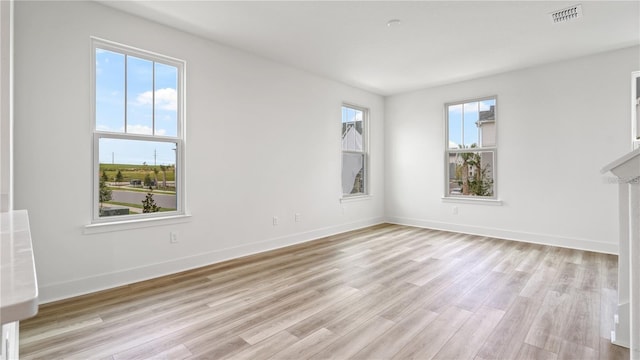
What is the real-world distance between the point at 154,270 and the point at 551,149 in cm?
553

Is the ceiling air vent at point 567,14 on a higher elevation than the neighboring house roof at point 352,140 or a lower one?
higher

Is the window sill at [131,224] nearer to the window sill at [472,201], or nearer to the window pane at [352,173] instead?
the window pane at [352,173]

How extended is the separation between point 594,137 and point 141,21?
579 cm

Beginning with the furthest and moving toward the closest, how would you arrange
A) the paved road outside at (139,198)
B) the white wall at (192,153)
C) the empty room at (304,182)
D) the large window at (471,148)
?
the large window at (471,148) < the paved road outside at (139,198) < the white wall at (192,153) < the empty room at (304,182)

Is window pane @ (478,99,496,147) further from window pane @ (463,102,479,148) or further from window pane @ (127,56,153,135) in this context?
window pane @ (127,56,153,135)

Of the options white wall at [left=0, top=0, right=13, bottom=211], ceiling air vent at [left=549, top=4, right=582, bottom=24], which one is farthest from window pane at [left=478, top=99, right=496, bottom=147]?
white wall at [left=0, top=0, right=13, bottom=211]

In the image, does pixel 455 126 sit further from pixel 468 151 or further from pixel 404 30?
pixel 404 30

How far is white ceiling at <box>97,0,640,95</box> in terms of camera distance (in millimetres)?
3014

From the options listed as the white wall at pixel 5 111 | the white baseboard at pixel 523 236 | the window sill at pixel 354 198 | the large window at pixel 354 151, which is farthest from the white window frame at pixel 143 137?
the white baseboard at pixel 523 236

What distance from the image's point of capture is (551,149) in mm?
4637

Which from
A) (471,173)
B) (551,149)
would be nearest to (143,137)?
(471,173)

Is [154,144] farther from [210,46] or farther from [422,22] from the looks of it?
[422,22]

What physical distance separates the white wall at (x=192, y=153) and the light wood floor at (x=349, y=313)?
0.35 metres

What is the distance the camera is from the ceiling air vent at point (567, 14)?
305cm
